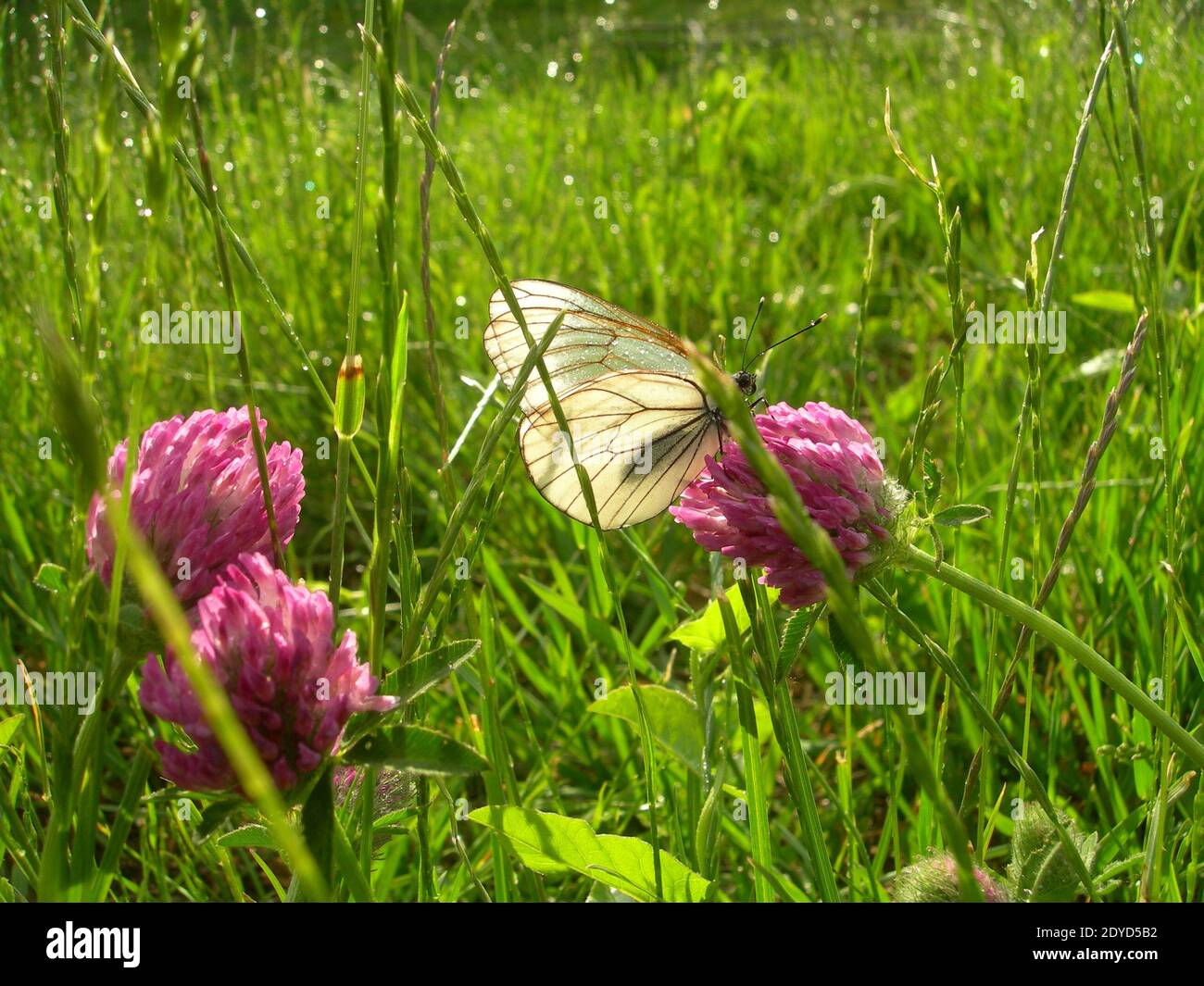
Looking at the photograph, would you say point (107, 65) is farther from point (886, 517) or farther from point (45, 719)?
point (45, 719)

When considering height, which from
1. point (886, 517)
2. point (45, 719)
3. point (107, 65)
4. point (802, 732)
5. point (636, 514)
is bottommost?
point (802, 732)

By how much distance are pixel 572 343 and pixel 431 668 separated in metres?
0.87

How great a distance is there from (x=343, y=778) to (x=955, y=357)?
0.62 m

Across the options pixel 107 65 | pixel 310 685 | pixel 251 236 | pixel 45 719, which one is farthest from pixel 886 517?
pixel 251 236

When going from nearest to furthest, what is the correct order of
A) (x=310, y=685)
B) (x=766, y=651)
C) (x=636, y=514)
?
(x=310, y=685)
(x=766, y=651)
(x=636, y=514)

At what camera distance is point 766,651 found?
816 mm

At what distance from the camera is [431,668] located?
2.30 feet

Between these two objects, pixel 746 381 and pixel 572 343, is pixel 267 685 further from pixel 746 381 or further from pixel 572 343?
pixel 572 343

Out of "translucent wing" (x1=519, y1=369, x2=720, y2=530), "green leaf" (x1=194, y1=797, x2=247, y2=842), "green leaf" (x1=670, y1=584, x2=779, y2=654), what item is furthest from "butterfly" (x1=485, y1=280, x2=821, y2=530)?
"green leaf" (x1=194, y1=797, x2=247, y2=842)

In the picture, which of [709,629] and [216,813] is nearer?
[216,813]

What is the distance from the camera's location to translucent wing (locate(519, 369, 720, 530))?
4.18ft

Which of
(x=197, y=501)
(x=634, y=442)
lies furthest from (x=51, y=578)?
(x=634, y=442)

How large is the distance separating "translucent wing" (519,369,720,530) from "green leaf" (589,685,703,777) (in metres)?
0.20

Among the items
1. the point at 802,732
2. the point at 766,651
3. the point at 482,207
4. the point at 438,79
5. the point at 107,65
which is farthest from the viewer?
the point at 482,207
